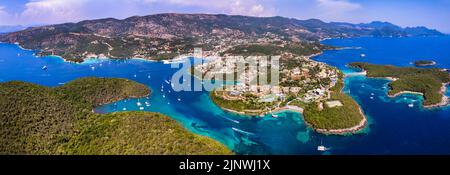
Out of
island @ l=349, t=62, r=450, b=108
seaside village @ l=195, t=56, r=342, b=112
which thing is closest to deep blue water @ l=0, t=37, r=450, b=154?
island @ l=349, t=62, r=450, b=108

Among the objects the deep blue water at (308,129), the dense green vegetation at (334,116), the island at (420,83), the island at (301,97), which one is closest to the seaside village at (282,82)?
the island at (301,97)

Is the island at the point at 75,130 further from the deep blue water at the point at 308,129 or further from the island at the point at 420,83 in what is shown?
the island at the point at 420,83

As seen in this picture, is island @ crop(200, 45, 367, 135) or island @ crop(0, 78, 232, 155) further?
island @ crop(200, 45, 367, 135)

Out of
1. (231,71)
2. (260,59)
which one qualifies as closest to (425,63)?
(260,59)

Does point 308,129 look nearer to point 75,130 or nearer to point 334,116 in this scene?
point 334,116

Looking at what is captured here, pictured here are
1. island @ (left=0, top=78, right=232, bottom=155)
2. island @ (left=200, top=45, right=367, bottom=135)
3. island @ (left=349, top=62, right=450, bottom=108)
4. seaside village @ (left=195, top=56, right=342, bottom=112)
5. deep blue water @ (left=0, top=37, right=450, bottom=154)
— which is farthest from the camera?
island @ (left=349, top=62, right=450, bottom=108)

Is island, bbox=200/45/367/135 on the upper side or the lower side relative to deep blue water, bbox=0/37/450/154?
upper

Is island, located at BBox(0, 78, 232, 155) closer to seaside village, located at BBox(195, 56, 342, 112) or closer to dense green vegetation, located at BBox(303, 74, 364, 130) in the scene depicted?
dense green vegetation, located at BBox(303, 74, 364, 130)
